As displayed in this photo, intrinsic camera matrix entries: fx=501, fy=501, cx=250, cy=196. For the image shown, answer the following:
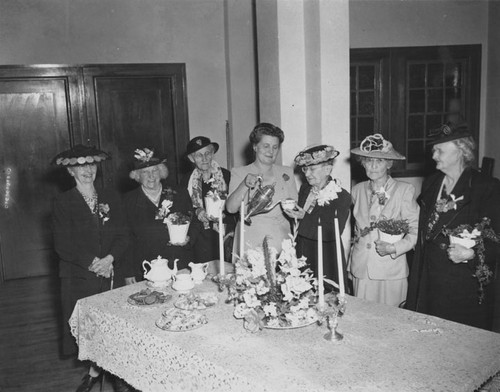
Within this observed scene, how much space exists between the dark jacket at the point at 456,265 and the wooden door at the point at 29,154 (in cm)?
474

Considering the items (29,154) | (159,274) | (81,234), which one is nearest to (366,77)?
(29,154)

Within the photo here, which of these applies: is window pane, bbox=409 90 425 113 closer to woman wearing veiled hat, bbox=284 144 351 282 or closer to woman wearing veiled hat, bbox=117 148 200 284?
woman wearing veiled hat, bbox=284 144 351 282

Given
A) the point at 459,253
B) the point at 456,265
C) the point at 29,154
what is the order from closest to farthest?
the point at 459,253 → the point at 456,265 → the point at 29,154

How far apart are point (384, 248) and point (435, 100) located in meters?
4.60

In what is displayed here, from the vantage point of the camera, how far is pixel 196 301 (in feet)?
8.98

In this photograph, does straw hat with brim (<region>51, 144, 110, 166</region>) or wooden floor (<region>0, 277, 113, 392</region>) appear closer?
straw hat with brim (<region>51, 144, 110, 166</region>)

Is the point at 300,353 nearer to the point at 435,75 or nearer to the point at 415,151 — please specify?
the point at 415,151

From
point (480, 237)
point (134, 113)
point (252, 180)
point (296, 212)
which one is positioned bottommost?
point (480, 237)

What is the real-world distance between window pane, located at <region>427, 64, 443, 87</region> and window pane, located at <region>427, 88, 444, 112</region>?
0.10 m

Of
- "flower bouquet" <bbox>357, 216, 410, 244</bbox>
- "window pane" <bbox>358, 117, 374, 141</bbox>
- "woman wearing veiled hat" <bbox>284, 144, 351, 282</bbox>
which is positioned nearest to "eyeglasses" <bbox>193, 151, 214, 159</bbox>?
"woman wearing veiled hat" <bbox>284, 144, 351, 282</bbox>

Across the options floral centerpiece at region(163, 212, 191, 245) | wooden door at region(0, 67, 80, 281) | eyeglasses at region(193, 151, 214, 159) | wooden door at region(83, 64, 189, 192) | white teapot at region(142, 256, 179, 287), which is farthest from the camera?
wooden door at region(83, 64, 189, 192)

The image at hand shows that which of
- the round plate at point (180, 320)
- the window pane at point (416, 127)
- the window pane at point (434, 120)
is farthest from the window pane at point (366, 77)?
the round plate at point (180, 320)

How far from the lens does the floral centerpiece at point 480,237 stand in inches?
114

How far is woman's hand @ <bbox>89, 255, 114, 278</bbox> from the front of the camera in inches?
143
